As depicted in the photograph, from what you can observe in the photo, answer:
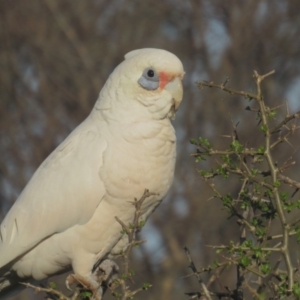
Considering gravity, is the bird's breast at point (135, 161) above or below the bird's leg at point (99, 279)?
above

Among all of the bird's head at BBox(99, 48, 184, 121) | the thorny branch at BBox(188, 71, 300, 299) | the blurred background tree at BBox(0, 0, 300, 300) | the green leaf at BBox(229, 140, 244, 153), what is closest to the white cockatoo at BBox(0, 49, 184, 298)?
the bird's head at BBox(99, 48, 184, 121)

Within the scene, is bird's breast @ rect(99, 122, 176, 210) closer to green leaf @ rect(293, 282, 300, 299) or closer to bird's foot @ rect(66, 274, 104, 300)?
bird's foot @ rect(66, 274, 104, 300)

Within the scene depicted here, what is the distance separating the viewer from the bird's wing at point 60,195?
13.5 ft

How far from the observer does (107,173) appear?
406cm

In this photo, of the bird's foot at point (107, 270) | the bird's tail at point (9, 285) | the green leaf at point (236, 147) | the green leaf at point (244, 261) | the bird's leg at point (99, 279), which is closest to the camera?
the green leaf at point (244, 261)

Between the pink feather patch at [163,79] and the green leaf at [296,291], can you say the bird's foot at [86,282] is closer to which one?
the pink feather patch at [163,79]

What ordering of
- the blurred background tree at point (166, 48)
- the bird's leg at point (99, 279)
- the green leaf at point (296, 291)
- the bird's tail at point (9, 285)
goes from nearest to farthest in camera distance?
1. the green leaf at point (296, 291)
2. the bird's leg at point (99, 279)
3. the bird's tail at point (9, 285)
4. the blurred background tree at point (166, 48)

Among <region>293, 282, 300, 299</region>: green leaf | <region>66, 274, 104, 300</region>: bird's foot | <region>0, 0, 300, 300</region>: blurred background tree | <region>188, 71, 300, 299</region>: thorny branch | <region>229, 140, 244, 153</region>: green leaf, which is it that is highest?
<region>0, 0, 300, 300</region>: blurred background tree

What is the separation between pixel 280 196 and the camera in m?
3.34

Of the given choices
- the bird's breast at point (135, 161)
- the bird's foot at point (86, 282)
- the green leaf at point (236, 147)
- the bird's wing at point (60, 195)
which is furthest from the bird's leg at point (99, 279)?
the green leaf at point (236, 147)

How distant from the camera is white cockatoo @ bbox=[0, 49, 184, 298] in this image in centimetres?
409

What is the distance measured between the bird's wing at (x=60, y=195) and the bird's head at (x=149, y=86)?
212 mm

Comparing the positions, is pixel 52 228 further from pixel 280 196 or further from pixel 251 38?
pixel 251 38

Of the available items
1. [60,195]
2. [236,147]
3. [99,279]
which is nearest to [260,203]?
[236,147]
